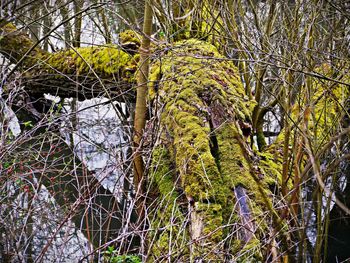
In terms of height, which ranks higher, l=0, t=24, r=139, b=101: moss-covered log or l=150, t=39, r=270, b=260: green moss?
l=0, t=24, r=139, b=101: moss-covered log

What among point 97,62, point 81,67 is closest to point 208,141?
point 97,62

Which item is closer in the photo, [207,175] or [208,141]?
[207,175]

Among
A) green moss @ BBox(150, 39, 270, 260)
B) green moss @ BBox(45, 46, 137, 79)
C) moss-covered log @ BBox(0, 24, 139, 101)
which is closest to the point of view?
green moss @ BBox(150, 39, 270, 260)

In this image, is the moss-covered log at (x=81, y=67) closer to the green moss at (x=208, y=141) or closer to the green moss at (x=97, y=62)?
the green moss at (x=97, y=62)

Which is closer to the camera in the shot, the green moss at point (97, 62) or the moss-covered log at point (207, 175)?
the moss-covered log at point (207, 175)

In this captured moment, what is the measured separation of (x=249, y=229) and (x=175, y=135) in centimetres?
106

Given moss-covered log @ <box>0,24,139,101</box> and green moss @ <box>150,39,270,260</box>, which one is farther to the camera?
moss-covered log @ <box>0,24,139,101</box>

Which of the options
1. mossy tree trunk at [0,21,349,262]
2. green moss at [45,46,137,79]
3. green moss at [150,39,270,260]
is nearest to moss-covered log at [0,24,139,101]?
green moss at [45,46,137,79]

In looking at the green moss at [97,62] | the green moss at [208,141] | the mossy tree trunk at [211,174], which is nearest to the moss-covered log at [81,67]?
the green moss at [97,62]

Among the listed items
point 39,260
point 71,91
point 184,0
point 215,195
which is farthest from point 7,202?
point 71,91

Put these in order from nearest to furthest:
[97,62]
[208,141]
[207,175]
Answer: [207,175], [208,141], [97,62]

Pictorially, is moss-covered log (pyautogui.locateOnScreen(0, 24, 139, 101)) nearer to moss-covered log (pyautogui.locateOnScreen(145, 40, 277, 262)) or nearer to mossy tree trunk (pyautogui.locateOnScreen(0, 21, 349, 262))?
mossy tree trunk (pyautogui.locateOnScreen(0, 21, 349, 262))

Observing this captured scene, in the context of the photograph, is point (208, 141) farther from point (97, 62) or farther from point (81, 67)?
point (81, 67)

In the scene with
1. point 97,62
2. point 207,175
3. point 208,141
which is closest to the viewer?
point 207,175
